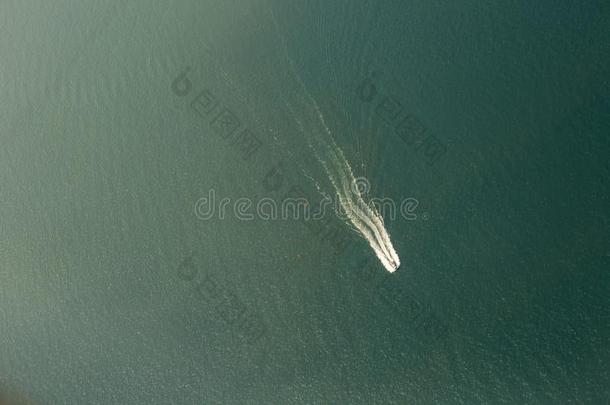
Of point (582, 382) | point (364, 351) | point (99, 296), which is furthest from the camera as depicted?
point (99, 296)

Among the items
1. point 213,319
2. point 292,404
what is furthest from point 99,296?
point 292,404

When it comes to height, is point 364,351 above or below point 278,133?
below

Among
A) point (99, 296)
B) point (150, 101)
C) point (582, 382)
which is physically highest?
point (150, 101)

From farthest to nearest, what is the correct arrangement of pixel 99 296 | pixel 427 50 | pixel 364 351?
1. pixel 427 50
2. pixel 99 296
3. pixel 364 351

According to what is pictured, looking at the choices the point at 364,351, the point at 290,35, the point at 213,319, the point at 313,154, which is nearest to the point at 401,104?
the point at 313,154

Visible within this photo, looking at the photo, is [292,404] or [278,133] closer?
[292,404]

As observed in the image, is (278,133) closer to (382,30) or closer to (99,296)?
(382,30)
